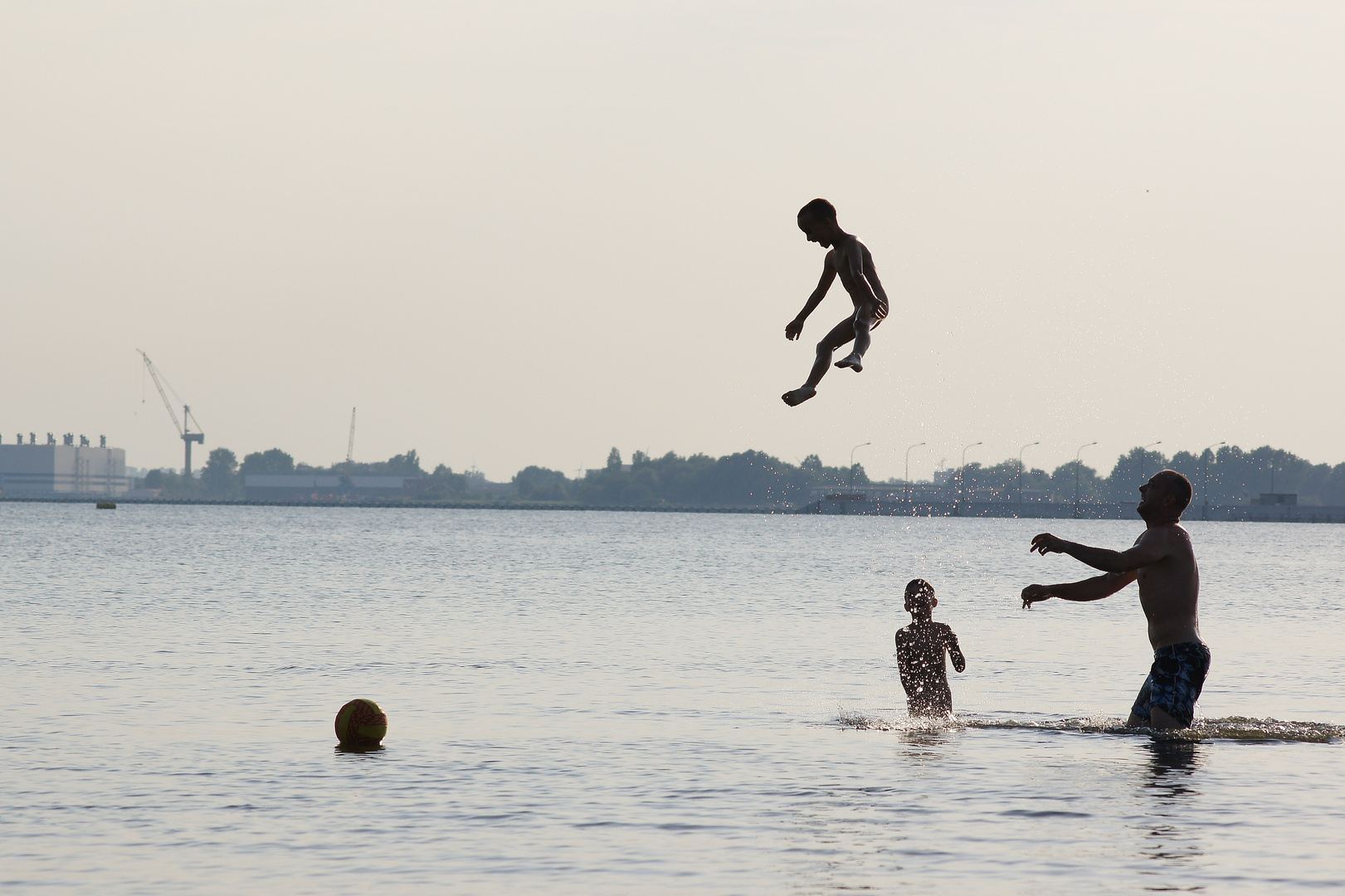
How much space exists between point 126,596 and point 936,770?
4389 cm

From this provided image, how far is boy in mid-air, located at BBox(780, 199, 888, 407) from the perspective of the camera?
1586 centimetres

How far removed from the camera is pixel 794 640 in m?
43.0

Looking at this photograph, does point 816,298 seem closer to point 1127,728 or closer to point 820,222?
point 820,222

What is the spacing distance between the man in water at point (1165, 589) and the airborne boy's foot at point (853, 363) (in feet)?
10.1

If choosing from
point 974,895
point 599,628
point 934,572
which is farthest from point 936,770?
point 934,572

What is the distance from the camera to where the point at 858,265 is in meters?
15.8

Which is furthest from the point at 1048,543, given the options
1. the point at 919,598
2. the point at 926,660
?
the point at 926,660

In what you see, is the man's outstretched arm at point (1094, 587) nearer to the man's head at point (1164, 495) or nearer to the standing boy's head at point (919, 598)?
the man's head at point (1164, 495)

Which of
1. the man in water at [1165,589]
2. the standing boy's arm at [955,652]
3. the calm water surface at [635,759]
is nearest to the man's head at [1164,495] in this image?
the man in water at [1165,589]

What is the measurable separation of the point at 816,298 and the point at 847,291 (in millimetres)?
342

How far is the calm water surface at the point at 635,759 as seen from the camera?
1444 centimetres

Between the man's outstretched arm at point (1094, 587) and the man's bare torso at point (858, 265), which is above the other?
the man's bare torso at point (858, 265)

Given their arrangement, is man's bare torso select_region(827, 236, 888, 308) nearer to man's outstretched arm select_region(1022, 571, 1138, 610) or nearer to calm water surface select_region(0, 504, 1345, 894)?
man's outstretched arm select_region(1022, 571, 1138, 610)

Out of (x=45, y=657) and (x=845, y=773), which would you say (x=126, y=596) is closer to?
(x=45, y=657)
